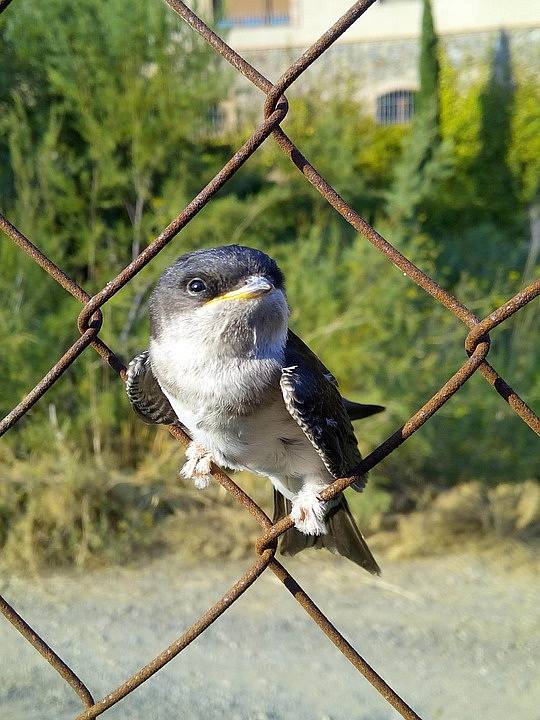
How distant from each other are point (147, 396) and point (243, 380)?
0.95 ft

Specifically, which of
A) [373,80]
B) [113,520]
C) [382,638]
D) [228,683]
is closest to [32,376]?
[113,520]

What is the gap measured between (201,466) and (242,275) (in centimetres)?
42

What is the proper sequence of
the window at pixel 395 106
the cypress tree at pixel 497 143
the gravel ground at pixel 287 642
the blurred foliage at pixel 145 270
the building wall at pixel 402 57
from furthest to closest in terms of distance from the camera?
1. the window at pixel 395 106
2. the building wall at pixel 402 57
3. the cypress tree at pixel 497 143
4. the blurred foliage at pixel 145 270
5. the gravel ground at pixel 287 642

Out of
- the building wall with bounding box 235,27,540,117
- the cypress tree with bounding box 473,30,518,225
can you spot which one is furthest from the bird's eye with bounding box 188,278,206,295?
the building wall with bounding box 235,27,540,117

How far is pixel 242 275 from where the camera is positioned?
5.01 feet

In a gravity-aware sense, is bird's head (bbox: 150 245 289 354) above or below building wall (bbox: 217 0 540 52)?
below

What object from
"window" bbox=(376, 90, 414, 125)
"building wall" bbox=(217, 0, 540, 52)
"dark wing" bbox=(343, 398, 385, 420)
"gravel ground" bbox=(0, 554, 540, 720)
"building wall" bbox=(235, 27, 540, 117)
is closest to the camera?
"dark wing" bbox=(343, 398, 385, 420)

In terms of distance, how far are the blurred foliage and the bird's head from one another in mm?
3574

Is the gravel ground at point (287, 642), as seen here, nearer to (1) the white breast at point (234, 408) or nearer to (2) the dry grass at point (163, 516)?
(2) the dry grass at point (163, 516)

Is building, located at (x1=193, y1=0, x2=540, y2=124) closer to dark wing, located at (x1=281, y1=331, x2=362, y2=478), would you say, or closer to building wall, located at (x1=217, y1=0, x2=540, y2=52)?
building wall, located at (x1=217, y1=0, x2=540, y2=52)

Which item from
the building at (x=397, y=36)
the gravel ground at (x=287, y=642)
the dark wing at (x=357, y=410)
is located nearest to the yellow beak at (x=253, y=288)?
the dark wing at (x=357, y=410)

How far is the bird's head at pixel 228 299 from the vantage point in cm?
152

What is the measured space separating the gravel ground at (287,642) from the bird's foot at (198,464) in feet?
7.92

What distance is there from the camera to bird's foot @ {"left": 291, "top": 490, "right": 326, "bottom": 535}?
1527mm
